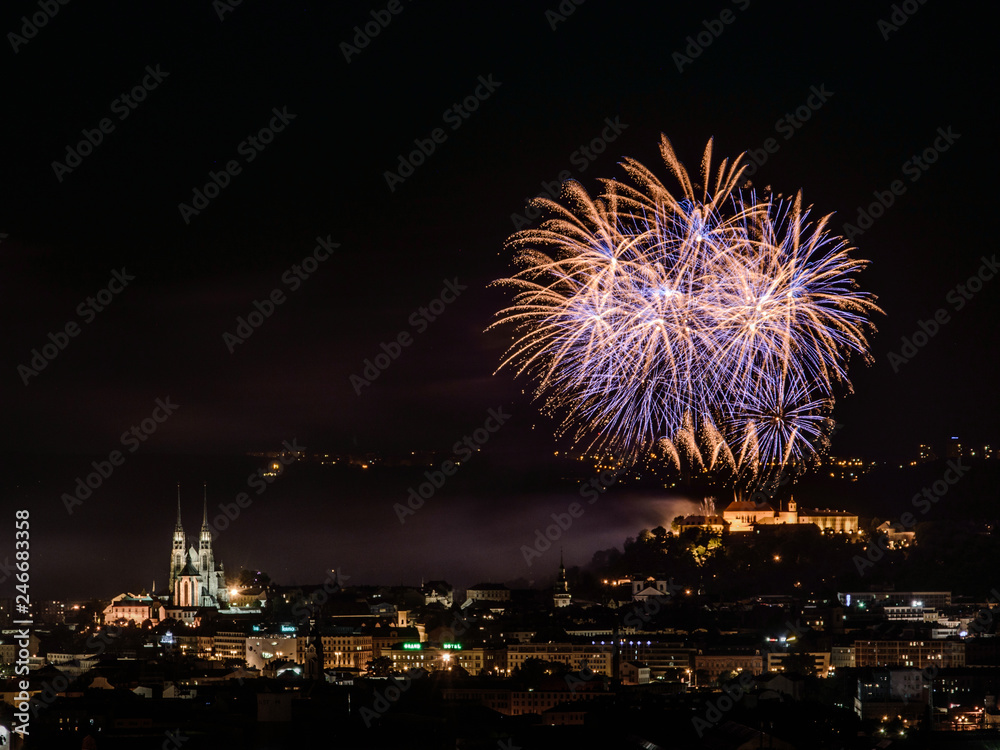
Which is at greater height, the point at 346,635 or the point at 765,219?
the point at 765,219

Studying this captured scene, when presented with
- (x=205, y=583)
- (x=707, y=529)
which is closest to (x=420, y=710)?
(x=707, y=529)

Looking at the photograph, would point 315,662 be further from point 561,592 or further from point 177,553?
point 177,553

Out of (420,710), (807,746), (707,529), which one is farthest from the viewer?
(707,529)

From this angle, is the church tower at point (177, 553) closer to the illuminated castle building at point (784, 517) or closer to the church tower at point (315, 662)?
the illuminated castle building at point (784, 517)

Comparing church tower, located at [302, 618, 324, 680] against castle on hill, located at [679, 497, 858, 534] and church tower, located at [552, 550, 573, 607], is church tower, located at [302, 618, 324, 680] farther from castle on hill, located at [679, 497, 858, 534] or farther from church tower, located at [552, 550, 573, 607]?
castle on hill, located at [679, 497, 858, 534]

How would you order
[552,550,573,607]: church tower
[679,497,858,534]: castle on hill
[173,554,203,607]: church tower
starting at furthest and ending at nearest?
[173,554,203,607]: church tower
[679,497,858,534]: castle on hill
[552,550,573,607]: church tower

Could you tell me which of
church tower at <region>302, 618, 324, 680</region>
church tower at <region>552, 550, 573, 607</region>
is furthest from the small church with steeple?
church tower at <region>302, 618, 324, 680</region>

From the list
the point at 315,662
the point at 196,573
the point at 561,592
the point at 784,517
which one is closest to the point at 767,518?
the point at 784,517

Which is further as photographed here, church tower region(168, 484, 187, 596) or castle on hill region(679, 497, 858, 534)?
church tower region(168, 484, 187, 596)

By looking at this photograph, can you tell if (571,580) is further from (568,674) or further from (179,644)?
(568,674)
